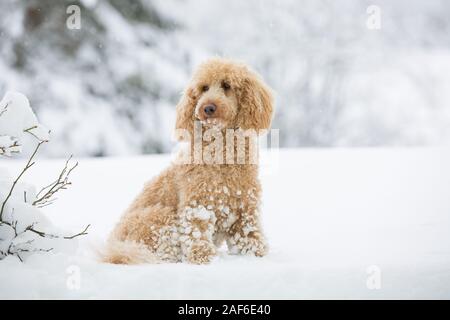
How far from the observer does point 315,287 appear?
2.66 metres

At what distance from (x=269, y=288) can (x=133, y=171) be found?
5.28m

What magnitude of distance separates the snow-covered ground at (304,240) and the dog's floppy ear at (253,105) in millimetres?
962

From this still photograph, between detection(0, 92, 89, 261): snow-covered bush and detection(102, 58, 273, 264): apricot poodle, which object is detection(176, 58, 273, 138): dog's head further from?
detection(0, 92, 89, 261): snow-covered bush

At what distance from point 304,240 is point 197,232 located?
105cm

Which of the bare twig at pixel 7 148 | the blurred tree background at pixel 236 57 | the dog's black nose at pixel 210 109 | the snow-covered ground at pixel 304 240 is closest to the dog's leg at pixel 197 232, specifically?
the snow-covered ground at pixel 304 240

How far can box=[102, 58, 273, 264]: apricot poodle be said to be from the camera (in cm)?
346

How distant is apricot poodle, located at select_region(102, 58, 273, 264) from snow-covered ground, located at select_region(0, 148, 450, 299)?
0.81 ft

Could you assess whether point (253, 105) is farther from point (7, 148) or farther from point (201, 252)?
point (7, 148)

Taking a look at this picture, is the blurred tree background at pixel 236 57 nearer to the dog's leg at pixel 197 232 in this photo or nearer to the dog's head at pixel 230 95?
the dog's head at pixel 230 95

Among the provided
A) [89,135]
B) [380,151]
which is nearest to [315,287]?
[380,151]

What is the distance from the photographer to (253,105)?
12.3 feet

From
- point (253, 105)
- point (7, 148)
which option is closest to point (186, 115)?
point (253, 105)

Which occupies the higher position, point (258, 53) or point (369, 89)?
point (258, 53)
